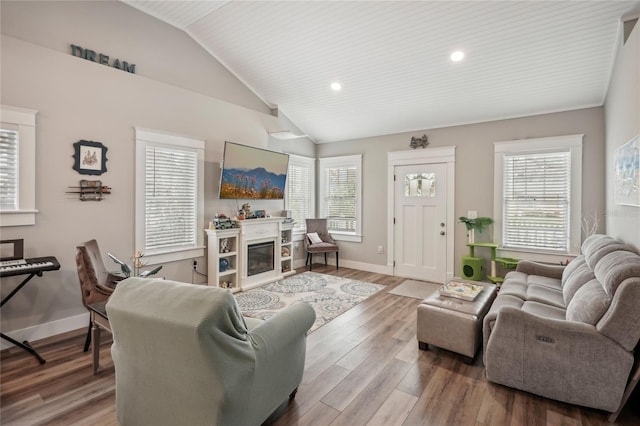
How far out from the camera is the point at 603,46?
3303 mm

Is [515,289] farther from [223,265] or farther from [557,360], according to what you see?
[223,265]

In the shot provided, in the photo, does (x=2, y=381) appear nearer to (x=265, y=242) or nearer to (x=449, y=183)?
(x=265, y=242)

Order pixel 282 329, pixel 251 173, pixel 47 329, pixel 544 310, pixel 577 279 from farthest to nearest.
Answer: pixel 251 173 → pixel 47 329 → pixel 577 279 → pixel 544 310 → pixel 282 329

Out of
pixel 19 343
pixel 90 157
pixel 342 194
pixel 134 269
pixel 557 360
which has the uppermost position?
pixel 90 157

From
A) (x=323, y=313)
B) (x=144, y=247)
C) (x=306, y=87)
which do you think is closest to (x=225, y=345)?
(x=323, y=313)

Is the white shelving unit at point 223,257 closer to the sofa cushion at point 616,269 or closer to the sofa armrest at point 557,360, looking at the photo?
the sofa armrest at point 557,360

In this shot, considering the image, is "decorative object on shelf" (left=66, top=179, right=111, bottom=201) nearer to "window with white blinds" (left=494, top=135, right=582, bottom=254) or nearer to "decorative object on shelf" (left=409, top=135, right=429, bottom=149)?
"decorative object on shelf" (left=409, top=135, right=429, bottom=149)

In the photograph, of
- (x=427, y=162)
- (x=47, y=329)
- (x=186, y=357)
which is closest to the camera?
(x=186, y=357)

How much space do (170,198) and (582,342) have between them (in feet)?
14.7

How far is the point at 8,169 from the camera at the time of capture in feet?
9.64

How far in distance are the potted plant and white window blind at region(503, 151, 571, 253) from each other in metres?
0.26

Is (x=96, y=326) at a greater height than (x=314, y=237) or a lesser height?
lesser

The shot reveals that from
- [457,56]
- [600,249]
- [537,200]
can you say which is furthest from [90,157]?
[537,200]

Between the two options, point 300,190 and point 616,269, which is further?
point 300,190
